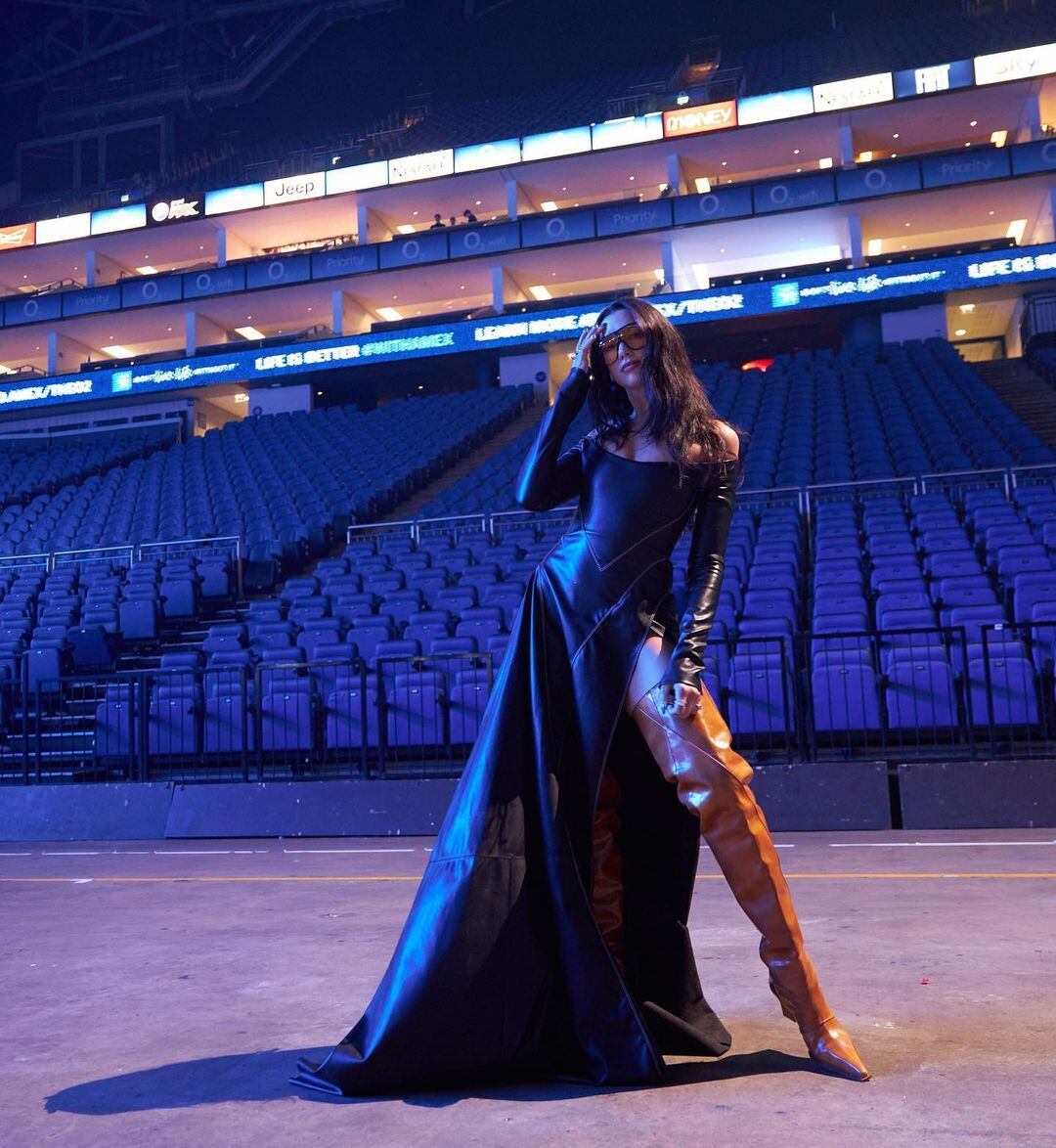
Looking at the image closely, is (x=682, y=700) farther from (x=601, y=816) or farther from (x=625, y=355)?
(x=625, y=355)

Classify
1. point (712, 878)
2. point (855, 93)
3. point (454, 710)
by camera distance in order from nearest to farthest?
point (712, 878), point (454, 710), point (855, 93)

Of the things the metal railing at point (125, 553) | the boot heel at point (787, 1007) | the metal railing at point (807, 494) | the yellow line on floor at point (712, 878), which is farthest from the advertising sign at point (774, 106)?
the boot heel at point (787, 1007)

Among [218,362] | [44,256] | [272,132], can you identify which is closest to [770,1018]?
[218,362]

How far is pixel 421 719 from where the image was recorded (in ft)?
32.1

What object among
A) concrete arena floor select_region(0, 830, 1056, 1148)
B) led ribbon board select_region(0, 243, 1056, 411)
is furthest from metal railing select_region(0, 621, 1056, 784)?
led ribbon board select_region(0, 243, 1056, 411)

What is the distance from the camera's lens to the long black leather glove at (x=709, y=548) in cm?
268

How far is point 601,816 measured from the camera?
2.76 meters

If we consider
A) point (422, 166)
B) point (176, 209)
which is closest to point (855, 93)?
point (422, 166)

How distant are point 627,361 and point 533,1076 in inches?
71.2

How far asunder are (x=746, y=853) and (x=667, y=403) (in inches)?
45.0

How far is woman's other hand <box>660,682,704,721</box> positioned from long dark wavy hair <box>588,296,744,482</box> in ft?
1.87

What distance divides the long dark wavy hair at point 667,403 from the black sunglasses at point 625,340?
2cm

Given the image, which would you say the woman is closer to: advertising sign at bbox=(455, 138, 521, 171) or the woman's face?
the woman's face

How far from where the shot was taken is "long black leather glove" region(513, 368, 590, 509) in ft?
9.08
